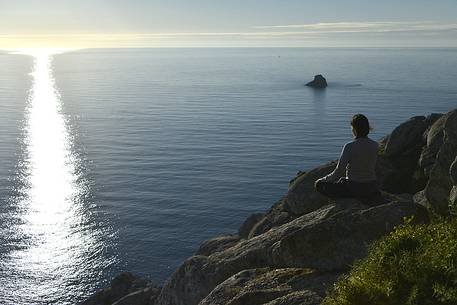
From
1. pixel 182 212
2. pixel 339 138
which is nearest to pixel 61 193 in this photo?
pixel 182 212

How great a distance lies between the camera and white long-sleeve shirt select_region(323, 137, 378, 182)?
15070 millimetres

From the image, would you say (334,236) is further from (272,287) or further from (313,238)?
(272,287)

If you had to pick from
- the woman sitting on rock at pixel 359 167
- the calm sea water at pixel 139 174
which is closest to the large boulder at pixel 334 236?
the woman sitting on rock at pixel 359 167

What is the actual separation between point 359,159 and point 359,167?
255mm

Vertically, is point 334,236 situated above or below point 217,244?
above

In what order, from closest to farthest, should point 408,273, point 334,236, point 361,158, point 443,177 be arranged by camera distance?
point 408,273, point 334,236, point 361,158, point 443,177

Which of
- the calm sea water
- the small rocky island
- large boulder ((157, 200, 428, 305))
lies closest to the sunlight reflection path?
the calm sea water

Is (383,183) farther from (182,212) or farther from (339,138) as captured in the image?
(339,138)

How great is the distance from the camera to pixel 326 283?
1244cm

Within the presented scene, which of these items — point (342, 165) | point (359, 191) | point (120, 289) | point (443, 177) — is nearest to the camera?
point (359, 191)

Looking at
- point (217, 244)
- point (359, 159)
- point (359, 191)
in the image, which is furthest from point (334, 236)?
point (217, 244)

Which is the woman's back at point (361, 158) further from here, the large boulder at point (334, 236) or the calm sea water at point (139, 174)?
the calm sea water at point (139, 174)

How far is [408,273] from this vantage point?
8.65 m

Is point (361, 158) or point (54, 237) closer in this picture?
point (361, 158)
